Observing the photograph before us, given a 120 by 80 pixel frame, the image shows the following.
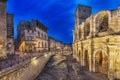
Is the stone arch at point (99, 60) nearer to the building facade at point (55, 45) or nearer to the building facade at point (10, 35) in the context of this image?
the building facade at point (10, 35)

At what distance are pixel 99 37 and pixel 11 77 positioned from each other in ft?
47.3

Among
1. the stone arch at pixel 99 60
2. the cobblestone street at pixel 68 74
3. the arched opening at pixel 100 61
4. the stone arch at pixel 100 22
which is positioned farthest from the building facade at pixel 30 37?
the arched opening at pixel 100 61

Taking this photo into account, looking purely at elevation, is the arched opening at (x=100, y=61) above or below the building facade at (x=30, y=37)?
below

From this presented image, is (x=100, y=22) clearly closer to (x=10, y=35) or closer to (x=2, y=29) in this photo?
(x=2, y=29)

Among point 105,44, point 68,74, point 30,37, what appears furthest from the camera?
point 30,37

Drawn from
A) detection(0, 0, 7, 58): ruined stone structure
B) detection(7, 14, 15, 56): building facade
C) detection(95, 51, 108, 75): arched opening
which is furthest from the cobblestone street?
detection(7, 14, 15, 56): building facade

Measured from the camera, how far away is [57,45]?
5553cm

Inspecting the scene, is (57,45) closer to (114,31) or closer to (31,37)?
(31,37)

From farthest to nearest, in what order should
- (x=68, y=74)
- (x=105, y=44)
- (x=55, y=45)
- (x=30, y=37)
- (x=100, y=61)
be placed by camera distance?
(x=55, y=45) < (x=30, y=37) < (x=100, y=61) < (x=68, y=74) < (x=105, y=44)

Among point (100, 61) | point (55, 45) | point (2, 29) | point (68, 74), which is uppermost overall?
point (2, 29)

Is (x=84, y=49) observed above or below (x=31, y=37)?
below

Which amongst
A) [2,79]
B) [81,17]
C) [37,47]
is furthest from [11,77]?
[37,47]

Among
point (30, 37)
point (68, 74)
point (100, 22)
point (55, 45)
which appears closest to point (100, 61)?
point (68, 74)

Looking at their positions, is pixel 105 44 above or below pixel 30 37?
below
